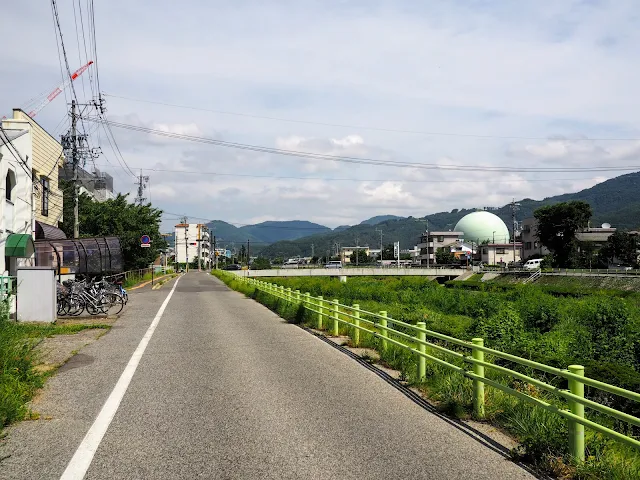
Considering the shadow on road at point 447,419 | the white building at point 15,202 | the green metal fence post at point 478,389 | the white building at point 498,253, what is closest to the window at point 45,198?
the white building at point 15,202

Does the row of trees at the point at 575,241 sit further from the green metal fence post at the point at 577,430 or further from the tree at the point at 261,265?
the green metal fence post at the point at 577,430

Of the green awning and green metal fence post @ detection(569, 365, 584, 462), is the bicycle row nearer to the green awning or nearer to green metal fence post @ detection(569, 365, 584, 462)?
the green awning

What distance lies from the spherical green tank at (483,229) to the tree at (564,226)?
7368cm

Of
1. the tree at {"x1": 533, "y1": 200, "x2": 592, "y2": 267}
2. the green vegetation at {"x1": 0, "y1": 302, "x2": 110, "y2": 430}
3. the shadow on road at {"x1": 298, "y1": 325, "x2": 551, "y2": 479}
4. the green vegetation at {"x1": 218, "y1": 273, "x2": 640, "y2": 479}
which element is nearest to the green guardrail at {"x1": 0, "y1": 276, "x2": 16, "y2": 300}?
the green vegetation at {"x1": 0, "y1": 302, "x2": 110, "y2": 430}

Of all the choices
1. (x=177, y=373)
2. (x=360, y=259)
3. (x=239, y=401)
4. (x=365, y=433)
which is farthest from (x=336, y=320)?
(x=360, y=259)

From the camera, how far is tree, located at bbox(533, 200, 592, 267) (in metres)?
92.3

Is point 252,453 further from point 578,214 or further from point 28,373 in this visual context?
point 578,214

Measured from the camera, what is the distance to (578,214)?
304 ft

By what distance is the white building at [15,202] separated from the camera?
76.7ft

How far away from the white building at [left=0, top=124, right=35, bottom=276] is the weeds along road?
12.8 m

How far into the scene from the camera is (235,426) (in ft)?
23.6

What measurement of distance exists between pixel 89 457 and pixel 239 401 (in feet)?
8.98

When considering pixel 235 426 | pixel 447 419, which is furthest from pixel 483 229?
pixel 235 426

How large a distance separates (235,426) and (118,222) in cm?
5214
